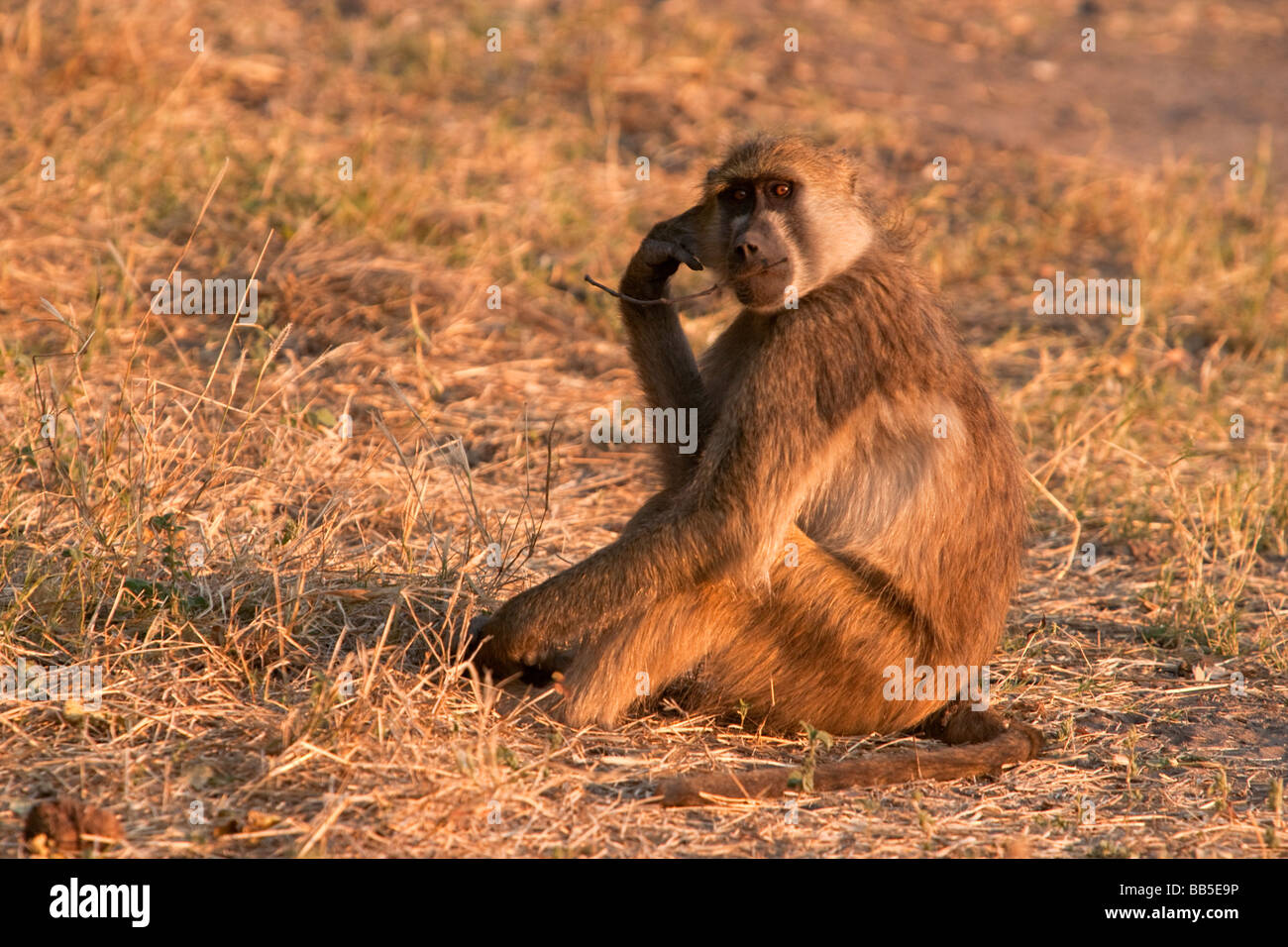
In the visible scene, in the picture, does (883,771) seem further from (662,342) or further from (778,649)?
(662,342)

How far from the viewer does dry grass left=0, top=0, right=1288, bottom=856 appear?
3260 mm

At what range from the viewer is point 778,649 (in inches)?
147

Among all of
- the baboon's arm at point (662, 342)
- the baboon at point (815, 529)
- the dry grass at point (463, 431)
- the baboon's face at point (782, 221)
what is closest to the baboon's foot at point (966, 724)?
the baboon at point (815, 529)

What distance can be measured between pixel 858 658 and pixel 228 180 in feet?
14.6

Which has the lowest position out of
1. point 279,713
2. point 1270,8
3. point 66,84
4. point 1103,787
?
point 1103,787

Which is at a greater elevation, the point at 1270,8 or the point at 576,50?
the point at 1270,8

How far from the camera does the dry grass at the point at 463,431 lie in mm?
3260

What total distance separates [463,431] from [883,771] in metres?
2.57

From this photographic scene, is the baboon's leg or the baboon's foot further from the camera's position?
the baboon's foot

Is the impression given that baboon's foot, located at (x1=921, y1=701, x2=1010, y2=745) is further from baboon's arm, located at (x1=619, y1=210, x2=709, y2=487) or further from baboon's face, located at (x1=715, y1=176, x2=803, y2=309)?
baboon's face, located at (x1=715, y1=176, x2=803, y2=309)

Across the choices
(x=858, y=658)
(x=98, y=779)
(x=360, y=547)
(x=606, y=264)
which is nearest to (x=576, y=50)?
(x=606, y=264)

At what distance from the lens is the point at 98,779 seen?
3115 mm

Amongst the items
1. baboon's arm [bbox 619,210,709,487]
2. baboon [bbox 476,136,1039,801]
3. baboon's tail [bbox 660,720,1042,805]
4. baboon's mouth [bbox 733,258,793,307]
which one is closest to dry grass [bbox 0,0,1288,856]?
baboon's tail [bbox 660,720,1042,805]

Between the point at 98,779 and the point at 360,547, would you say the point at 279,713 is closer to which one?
the point at 98,779
